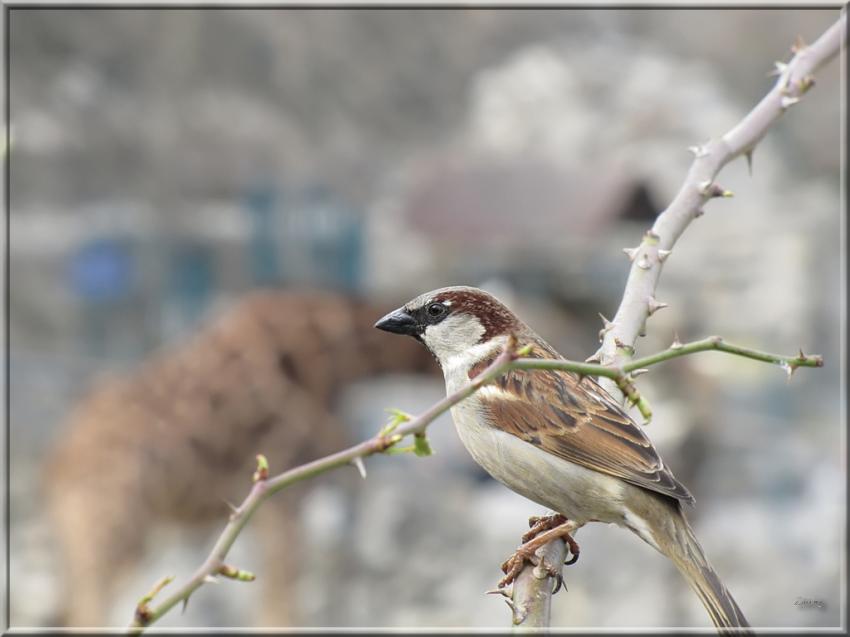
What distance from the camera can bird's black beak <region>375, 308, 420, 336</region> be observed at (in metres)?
1.02

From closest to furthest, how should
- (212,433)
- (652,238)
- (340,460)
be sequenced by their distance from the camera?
1. (340,460)
2. (652,238)
3. (212,433)

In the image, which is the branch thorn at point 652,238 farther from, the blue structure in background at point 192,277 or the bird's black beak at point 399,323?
the blue structure in background at point 192,277

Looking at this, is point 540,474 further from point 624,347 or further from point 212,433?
point 212,433

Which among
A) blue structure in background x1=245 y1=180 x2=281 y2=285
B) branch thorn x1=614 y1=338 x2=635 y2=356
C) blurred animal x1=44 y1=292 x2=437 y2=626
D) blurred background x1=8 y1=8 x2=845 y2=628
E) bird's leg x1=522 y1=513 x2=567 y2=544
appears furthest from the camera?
blue structure in background x1=245 y1=180 x2=281 y2=285

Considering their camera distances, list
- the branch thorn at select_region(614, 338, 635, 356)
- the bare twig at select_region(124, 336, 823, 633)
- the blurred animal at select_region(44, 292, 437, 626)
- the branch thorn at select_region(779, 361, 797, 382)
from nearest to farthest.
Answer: the bare twig at select_region(124, 336, 823, 633) → the branch thorn at select_region(779, 361, 797, 382) → the branch thorn at select_region(614, 338, 635, 356) → the blurred animal at select_region(44, 292, 437, 626)

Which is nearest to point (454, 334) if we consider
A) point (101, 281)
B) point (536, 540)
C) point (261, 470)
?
point (536, 540)

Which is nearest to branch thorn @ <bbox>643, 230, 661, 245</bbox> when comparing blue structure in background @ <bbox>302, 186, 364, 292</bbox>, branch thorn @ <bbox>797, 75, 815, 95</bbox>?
branch thorn @ <bbox>797, 75, 815, 95</bbox>

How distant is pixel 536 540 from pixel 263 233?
403 cm

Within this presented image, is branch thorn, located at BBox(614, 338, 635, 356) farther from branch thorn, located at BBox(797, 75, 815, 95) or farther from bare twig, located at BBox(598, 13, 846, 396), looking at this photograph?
branch thorn, located at BBox(797, 75, 815, 95)

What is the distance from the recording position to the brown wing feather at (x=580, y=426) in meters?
1.04

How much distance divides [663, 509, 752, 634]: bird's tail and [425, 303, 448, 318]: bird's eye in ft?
0.98

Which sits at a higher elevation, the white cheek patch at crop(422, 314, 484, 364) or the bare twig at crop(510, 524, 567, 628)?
the white cheek patch at crop(422, 314, 484, 364)

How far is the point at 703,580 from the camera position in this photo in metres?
0.98

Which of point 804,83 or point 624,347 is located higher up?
point 804,83
